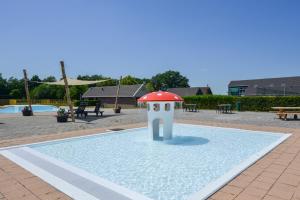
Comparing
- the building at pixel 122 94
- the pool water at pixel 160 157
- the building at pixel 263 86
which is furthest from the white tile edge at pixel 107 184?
the building at pixel 263 86

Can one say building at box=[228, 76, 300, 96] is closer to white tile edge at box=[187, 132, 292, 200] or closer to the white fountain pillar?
the white fountain pillar

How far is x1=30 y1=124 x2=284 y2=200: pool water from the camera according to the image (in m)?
4.70

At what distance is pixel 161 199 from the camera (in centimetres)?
385

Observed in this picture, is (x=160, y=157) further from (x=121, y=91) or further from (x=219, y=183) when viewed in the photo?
(x=121, y=91)

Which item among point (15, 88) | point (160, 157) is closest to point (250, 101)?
point (160, 157)

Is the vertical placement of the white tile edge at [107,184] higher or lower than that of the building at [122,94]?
lower

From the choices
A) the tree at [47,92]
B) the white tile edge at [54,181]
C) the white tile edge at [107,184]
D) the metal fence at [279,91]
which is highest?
the tree at [47,92]

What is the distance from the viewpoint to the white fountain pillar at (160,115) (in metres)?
9.08

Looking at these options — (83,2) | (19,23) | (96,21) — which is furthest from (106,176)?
(19,23)

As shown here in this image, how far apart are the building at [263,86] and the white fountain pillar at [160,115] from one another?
3763 cm

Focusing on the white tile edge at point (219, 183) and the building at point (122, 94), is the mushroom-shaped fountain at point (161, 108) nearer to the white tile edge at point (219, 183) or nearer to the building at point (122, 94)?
the white tile edge at point (219, 183)

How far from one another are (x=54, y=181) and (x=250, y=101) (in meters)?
26.2

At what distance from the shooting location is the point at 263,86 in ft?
168

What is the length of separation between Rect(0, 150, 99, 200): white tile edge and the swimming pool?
21mm
